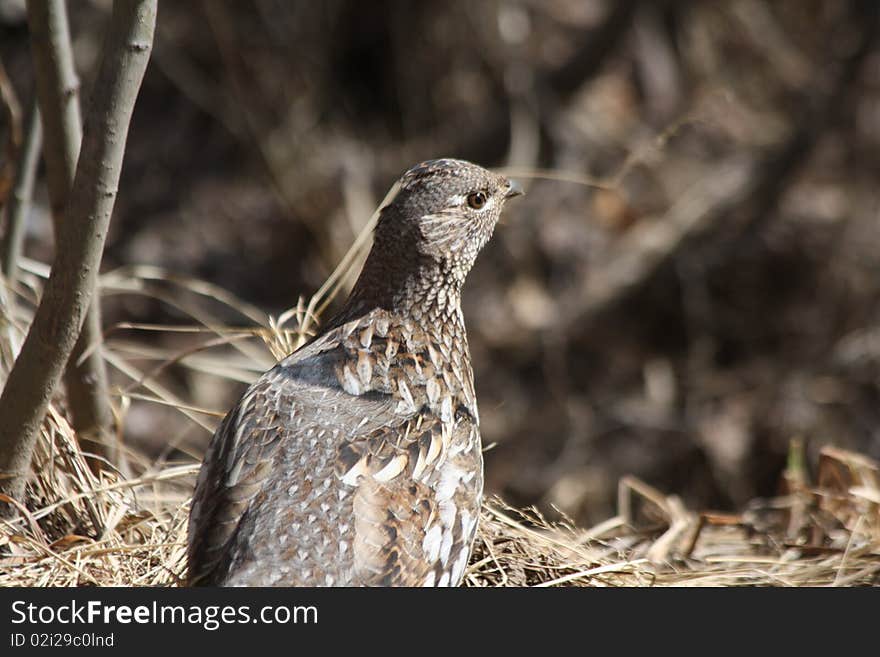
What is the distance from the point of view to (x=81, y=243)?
2686 millimetres

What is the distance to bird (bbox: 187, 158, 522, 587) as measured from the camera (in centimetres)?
257

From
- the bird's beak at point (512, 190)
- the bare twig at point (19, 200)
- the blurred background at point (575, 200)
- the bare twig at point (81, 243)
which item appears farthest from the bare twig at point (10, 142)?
the blurred background at point (575, 200)

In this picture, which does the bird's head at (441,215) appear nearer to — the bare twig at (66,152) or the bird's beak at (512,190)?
the bird's beak at (512,190)

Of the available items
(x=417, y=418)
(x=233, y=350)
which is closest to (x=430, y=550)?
(x=417, y=418)

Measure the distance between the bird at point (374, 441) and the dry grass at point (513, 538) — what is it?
30 cm

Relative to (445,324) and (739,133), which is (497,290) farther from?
(445,324)

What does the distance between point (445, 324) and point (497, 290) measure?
438 cm

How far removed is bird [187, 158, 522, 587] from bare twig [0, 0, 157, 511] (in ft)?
1.54

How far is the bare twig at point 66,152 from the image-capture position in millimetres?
2875

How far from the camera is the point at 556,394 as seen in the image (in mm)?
7363

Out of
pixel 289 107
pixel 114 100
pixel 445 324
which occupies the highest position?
pixel 289 107

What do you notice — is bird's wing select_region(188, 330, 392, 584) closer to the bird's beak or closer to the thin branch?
the bird's beak

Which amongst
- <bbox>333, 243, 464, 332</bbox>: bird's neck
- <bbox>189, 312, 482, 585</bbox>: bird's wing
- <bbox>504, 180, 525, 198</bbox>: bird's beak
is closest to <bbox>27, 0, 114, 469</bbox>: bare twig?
<bbox>189, 312, 482, 585</bbox>: bird's wing

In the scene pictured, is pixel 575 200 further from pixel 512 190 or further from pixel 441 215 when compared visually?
pixel 441 215
